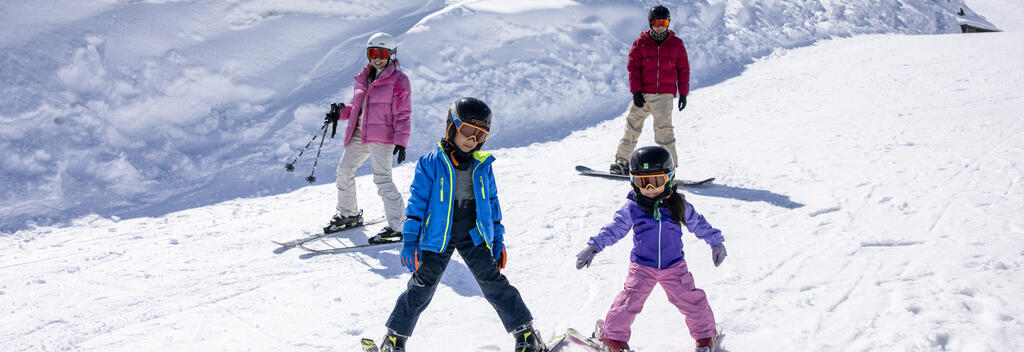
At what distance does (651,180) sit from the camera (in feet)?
10.9

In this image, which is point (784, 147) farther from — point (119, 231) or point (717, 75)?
point (119, 231)

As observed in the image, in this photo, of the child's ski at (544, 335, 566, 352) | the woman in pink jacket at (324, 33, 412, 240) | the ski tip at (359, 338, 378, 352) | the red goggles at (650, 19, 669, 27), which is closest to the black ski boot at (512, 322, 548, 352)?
the child's ski at (544, 335, 566, 352)

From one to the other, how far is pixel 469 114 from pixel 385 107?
2607mm

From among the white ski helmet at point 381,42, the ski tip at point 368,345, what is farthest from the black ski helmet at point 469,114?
the white ski helmet at point 381,42

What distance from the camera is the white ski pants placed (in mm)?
5832

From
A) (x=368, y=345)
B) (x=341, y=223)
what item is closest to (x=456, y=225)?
(x=368, y=345)

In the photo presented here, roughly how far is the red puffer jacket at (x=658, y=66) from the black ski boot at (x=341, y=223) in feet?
10.6

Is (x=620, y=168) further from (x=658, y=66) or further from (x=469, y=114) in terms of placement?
(x=469, y=114)

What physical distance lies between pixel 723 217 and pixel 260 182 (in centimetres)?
553

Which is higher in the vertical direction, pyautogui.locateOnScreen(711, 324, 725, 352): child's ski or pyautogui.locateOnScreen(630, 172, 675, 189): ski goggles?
pyautogui.locateOnScreen(630, 172, 675, 189): ski goggles

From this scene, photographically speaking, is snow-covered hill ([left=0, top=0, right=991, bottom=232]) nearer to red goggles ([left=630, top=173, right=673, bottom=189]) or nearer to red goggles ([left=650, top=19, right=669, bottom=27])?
red goggles ([left=650, top=19, right=669, bottom=27])

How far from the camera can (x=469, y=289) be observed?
475 cm

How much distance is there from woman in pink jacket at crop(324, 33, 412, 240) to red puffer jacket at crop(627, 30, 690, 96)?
2.74m

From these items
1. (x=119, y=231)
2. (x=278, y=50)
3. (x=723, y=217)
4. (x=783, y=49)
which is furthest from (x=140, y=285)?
(x=783, y=49)
